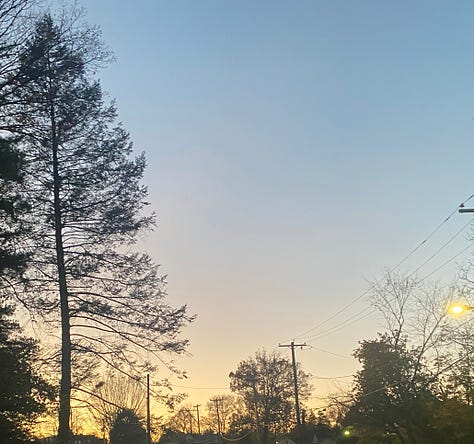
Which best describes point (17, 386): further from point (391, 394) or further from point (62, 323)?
point (391, 394)

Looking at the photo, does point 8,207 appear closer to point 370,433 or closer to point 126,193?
point 126,193

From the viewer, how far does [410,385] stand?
3756cm

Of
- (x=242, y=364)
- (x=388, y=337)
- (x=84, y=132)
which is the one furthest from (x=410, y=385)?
(x=242, y=364)

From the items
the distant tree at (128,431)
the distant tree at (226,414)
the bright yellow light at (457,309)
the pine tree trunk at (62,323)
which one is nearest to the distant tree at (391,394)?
the distant tree at (128,431)

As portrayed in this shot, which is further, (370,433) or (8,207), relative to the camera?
(370,433)

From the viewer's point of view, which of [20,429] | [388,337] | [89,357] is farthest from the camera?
[388,337]

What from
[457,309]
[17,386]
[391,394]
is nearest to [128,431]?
[391,394]

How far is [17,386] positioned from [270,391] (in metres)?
60.2

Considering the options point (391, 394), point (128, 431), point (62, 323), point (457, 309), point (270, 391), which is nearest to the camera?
point (457, 309)

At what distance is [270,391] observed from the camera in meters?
73.6

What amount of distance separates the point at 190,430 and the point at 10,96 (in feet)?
297

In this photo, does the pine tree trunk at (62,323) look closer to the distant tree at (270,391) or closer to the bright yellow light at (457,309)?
the bright yellow light at (457,309)

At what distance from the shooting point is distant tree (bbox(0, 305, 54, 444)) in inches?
643

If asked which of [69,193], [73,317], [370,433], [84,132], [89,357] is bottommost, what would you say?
[370,433]
